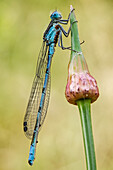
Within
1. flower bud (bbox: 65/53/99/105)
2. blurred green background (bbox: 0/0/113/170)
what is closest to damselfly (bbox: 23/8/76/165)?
blurred green background (bbox: 0/0/113/170)

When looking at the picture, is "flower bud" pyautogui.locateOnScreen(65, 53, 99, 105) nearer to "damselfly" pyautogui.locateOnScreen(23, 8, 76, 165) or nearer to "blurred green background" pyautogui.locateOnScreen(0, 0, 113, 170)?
"damselfly" pyautogui.locateOnScreen(23, 8, 76, 165)

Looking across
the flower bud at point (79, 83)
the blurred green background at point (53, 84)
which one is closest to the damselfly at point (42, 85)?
the blurred green background at point (53, 84)

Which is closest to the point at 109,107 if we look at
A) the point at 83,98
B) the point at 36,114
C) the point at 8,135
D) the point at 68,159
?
the point at 68,159

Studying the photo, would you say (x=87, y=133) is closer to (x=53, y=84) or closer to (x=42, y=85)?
(x=42, y=85)

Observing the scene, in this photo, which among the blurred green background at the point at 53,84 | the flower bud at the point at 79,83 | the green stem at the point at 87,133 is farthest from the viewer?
the blurred green background at the point at 53,84

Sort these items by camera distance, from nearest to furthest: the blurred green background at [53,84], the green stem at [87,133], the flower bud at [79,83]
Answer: the green stem at [87,133] → the flower bud at [79,83] → the blurred green background at [53,84]

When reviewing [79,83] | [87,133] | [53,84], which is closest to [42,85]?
[53,84]

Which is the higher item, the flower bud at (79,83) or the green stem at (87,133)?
the flower bud at (79,83)

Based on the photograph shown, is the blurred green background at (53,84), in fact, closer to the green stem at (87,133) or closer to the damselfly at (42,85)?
the damselfly at (42,85)
